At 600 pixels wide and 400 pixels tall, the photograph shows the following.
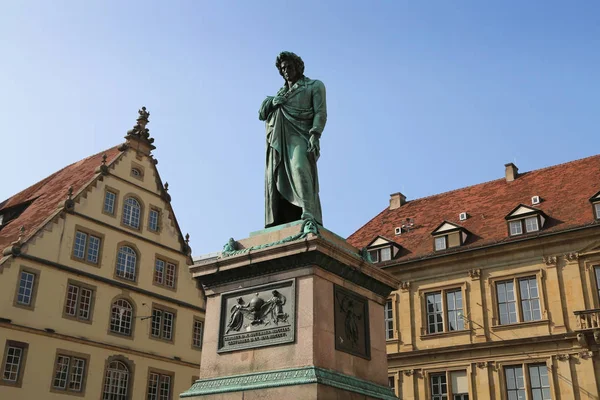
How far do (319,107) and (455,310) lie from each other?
22.1 meters

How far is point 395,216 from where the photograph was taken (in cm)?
3688

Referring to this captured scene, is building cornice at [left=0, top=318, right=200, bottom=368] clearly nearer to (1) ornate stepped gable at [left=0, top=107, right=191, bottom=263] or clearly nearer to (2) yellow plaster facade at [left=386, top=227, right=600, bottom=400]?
(1) ornate stepped gable at [left=0, top=107, right=191, bottom=263]

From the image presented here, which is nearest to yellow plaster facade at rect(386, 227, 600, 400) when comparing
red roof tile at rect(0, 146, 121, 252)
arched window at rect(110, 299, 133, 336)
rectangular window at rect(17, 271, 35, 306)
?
arched window at rect(110, 299, 133, 336)

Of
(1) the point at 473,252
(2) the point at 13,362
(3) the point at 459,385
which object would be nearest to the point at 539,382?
(3) the point at 459,385

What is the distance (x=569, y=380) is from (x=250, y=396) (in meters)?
22.1

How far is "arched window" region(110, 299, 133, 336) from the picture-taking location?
29312 millimetres

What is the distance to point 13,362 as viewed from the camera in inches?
990

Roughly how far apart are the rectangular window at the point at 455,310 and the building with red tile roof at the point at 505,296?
4 centimetres

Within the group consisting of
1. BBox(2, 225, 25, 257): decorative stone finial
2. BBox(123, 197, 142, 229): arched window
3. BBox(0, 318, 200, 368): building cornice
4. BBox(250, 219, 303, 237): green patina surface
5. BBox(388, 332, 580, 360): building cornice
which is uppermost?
BBox(123, 197, 142, 229): arched window

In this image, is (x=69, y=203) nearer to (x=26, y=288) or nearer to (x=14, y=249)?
(x=14, y=249)

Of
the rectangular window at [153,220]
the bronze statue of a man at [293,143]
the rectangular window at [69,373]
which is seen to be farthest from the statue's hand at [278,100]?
the rectangular window at [153,220]

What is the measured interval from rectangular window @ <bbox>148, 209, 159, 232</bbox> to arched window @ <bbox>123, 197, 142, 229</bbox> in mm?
655

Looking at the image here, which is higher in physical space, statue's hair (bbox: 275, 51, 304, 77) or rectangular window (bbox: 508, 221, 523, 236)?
rectangular window (bbox: 508, 221, 523, 236)

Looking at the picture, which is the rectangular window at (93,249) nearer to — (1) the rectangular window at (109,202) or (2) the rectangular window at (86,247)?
(2) the rectangular window at (86,247)
